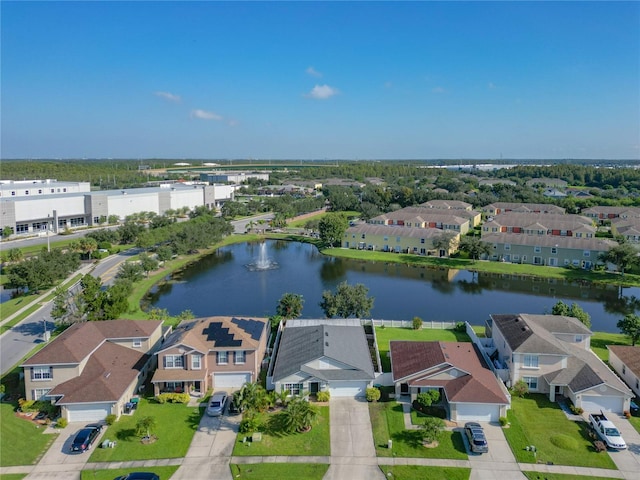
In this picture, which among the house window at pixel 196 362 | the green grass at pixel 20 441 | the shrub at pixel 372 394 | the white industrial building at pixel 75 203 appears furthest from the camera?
the white industrial building at pixel 75 203

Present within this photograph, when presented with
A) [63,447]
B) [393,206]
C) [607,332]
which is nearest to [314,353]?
[63,447]

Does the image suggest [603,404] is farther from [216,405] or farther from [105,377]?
[105,377]

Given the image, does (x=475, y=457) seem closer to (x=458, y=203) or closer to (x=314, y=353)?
(x=314, y=353)

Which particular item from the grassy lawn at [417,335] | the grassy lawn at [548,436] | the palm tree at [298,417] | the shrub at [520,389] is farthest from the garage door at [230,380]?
the shrub at [520,389]

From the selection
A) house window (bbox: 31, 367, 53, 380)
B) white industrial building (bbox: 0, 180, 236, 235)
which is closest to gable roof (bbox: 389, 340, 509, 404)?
house window (bbox: 31, 367, 53, 380)

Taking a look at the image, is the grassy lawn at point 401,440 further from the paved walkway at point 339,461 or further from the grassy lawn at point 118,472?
the grassy lawn at point 118,472
